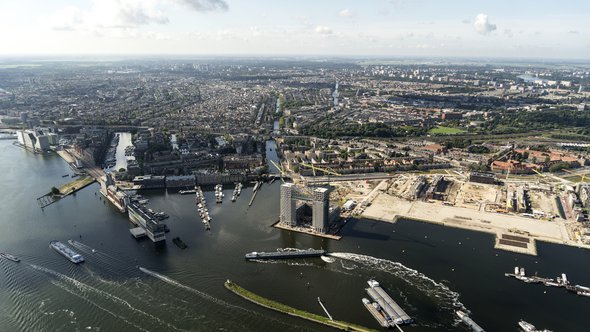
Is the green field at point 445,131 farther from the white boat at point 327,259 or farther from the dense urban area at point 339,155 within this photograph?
the white boat at point 327,259

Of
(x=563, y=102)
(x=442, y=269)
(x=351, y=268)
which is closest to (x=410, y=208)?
(x=442, y=269)

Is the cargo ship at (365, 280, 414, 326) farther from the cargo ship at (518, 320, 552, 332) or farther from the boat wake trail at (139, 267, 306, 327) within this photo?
the cargo ship at (518, 320, 552, 332)

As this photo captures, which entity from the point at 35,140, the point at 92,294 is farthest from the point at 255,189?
the point at 35,140

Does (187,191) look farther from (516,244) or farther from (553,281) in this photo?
(553,281)

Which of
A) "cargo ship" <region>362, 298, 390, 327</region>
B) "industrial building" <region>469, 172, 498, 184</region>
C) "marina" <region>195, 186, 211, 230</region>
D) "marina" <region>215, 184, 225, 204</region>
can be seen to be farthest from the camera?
"industrial building" <region>469, 172, 498, 184</region>

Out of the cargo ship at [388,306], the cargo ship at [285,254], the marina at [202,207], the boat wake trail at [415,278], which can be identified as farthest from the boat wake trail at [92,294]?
the boat wake trail at [415,278]

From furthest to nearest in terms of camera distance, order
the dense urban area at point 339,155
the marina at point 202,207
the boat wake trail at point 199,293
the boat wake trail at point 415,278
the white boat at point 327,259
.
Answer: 1. the marina at point 202,207
2. the dense urban area at point 339,155
3. the white boat at point 327,259
4. the boat wake trail at point 415,278
5. the boat wake trail at point 199,293

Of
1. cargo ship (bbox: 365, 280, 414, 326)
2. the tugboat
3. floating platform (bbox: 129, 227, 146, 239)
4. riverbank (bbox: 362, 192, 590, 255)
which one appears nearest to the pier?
floating platform (bbox: 129, 227, 146, 239)
